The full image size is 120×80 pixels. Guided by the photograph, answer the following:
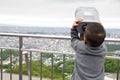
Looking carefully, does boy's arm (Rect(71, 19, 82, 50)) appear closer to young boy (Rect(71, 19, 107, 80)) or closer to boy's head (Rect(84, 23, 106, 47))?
young boy (Rect(71, 19, 107, 80))

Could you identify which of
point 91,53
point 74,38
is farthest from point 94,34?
point 74,38

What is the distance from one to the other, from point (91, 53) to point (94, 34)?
19 cm

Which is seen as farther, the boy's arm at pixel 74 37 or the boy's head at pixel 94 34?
the boy's arm at pixel 74 37

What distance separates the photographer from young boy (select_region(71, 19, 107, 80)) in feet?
11.2

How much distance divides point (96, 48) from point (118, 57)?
1.37m

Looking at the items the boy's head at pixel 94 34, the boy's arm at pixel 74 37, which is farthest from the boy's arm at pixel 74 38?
the boy's head at pixel 94 34

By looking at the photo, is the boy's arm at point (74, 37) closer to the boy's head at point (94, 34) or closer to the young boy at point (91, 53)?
the young boy at point (91, 53)

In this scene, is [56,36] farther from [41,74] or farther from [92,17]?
[92,17]

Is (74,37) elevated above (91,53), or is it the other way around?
(74,37)

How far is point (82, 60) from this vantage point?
3.49m

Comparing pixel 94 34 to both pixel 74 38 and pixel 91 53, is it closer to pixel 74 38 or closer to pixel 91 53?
pixel 91 53

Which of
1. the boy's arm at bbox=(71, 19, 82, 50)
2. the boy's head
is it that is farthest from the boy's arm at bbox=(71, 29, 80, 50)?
the boy's head

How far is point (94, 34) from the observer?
3.40 meters

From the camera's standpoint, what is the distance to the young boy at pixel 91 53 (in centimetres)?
341
